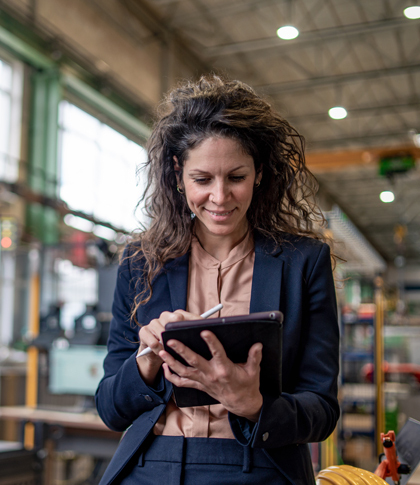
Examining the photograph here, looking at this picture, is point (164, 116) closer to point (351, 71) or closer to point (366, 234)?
point (351, 71)

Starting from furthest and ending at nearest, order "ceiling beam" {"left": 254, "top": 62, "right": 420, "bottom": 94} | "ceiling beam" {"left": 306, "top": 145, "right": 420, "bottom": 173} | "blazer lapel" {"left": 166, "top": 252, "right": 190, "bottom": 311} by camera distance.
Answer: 1. "ceiling beam" {"left": 254, "top": 62, "right": 420, "bottom": 94}
2. "ceiling beam" {"left": 306, "top": 145, "right": 420, "bottom": 173}
3. "blazer lapel" {"left": 166, "top": 252, "right": 190, "bottom": 311}

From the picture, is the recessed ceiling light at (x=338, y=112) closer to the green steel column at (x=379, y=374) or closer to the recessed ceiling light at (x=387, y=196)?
the green steel column at (x=379, y=374)

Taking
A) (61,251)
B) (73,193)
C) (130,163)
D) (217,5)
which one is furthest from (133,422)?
(130,163)

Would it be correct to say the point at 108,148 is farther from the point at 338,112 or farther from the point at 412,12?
the point at 412,12

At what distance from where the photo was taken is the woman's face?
1258 mm

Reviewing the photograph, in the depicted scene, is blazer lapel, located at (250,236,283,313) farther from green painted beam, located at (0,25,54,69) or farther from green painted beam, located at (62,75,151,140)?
green painted beam, located at (62,75,151,140)

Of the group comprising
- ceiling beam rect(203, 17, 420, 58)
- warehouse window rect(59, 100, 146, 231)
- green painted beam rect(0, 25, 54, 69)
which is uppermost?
ceiling beam rect(203, 17, 420, 58)

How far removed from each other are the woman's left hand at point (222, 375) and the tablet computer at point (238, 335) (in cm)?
1

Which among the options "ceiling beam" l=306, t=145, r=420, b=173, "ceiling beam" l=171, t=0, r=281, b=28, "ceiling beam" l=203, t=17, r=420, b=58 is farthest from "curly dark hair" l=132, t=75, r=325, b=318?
"ceiling beam" l=306, t=145, r=420, b=173

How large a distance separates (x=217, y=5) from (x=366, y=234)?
17205mm

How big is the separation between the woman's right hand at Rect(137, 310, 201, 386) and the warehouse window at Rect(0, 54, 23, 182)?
7.22m

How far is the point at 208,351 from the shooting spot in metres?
1.00

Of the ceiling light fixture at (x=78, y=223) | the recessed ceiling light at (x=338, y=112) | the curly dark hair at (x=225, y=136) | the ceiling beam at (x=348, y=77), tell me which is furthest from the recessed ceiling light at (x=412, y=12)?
the curly dark hair at (x=225, y=136)

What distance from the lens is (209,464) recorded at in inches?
45.2
